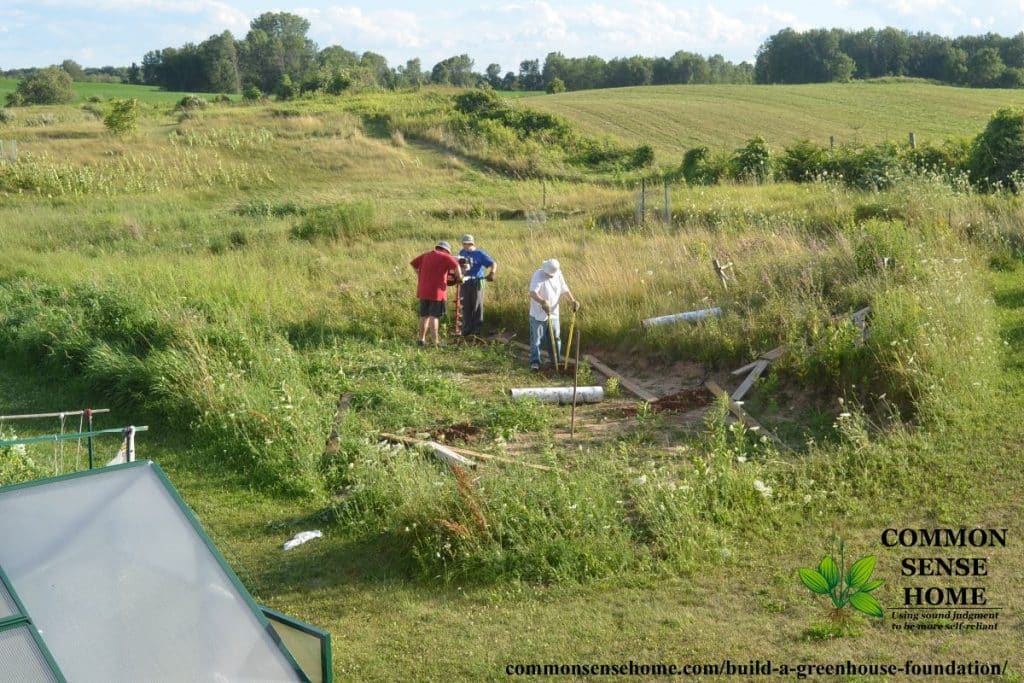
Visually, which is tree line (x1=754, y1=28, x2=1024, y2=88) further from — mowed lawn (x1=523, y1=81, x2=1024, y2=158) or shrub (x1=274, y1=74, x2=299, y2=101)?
shrub (x1=274, y1=74, x2=299, y2=101)

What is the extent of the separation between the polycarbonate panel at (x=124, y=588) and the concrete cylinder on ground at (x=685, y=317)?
8736 mm

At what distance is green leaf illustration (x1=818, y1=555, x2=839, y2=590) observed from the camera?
20.6ft

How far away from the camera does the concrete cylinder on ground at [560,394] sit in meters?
11.2

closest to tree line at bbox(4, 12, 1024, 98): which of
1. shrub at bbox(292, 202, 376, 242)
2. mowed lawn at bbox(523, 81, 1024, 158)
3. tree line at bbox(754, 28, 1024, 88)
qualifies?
tree line at bbox(754, 28, 1024, 88)

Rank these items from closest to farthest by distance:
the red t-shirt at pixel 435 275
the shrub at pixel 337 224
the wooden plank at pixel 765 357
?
the wooden plank at pixel 765 357, the red t-shirt at pixel 435 275, the shrub at pixel 337 224

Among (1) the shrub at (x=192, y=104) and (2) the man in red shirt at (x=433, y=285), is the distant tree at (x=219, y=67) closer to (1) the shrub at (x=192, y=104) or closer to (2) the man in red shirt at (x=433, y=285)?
(1) the shrub at (x=192, y=104)

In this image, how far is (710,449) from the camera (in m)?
9.16

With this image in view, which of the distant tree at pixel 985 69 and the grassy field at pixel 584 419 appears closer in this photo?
the grassy field at pixel 584 419

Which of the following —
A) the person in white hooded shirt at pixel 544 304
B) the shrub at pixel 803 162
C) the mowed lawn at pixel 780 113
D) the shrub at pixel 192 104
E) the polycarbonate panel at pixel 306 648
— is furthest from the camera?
the shrub at pixel 192 104

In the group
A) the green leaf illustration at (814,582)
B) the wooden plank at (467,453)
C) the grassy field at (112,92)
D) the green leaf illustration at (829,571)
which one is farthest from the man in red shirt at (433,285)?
the grassy field at (112,92)

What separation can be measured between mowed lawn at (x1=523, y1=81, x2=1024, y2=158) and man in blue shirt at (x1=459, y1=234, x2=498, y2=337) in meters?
26.4

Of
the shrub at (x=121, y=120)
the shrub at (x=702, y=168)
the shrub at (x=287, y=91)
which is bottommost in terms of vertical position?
the shrub at (x=702, y=168)

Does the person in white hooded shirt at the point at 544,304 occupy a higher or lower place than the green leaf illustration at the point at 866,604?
higher

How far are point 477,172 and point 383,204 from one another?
337 inches
